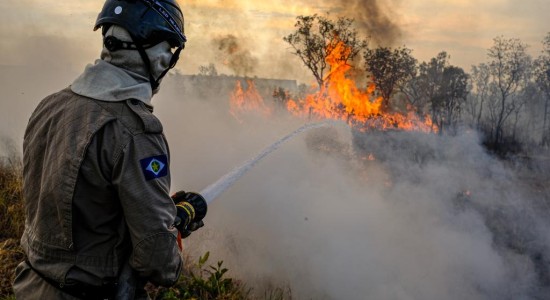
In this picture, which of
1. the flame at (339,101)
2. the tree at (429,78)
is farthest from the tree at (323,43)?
the tree at (429,78)

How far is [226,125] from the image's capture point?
13.3 m

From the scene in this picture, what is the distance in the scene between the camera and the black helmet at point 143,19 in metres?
1.97

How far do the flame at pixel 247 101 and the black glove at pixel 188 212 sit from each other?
16496 millimetres

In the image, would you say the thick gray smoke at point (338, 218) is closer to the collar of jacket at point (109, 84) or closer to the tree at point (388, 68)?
the collar of jacket at point (109, 84)

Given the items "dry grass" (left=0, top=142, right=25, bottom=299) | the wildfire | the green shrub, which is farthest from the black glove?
the wildfire

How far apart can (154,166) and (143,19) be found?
28.3 inches

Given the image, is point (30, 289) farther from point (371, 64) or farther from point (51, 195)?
point (371, 64)

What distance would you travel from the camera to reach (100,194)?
1757mm

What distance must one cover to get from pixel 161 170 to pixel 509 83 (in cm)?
4062

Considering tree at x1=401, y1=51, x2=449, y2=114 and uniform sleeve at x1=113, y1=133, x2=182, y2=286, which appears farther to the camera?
tree at x1=401, y1=51, x2=449, y2=114

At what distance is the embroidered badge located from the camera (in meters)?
1.73

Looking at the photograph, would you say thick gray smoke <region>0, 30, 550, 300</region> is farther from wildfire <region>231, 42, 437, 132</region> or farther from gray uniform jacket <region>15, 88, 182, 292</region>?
wildfire <region>231, 42, 437, 132</region>

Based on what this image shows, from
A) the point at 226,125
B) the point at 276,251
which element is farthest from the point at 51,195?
the point at 226,125

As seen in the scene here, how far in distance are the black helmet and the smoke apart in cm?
522
